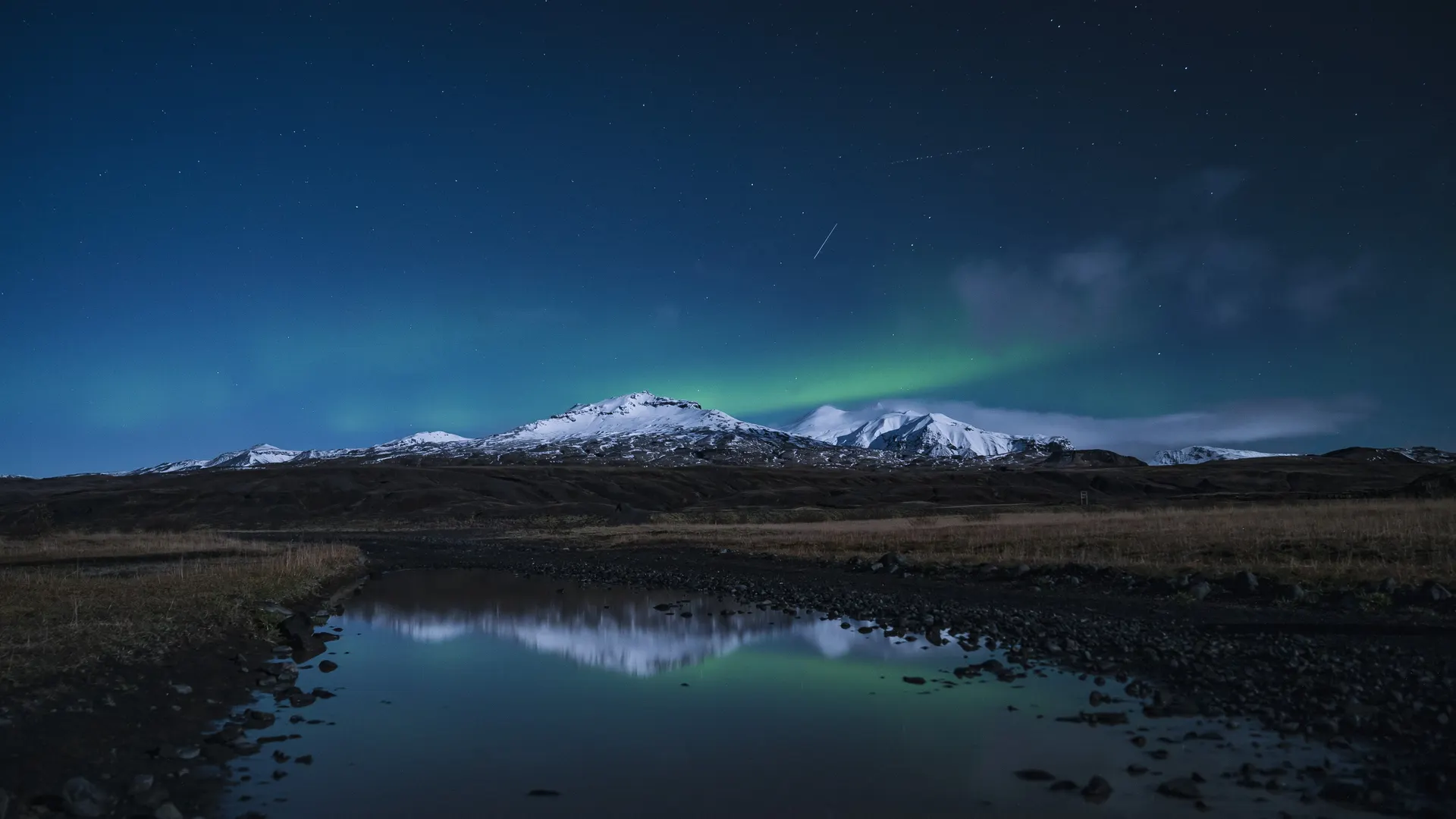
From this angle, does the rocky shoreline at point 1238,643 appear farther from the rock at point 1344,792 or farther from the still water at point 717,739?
the still water at point 717,739

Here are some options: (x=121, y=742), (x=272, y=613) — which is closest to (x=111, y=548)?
(x=272, y=613)

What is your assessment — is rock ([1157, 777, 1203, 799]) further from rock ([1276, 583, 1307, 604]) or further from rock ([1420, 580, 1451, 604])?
rock ([1276, 583, 1307, 604])

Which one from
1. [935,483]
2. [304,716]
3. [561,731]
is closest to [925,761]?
[561,731]

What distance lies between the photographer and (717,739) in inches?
547

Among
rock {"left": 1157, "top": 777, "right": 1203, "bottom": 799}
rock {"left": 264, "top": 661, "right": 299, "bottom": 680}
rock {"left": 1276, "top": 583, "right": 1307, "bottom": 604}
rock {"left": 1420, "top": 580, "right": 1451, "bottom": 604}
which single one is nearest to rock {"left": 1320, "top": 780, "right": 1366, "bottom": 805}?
rock {"left": 1157, "top": 777, "right": 1203, "bottom": 799}

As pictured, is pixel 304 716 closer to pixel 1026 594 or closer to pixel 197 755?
pixel 197 755

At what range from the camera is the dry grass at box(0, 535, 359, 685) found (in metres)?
16.3

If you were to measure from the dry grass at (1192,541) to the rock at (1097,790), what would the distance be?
16929mm

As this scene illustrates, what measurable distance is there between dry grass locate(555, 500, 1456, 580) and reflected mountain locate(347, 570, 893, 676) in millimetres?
11798

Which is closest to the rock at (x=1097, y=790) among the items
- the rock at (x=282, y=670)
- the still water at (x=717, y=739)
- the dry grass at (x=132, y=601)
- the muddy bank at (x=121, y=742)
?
the still water at (x=717, y=739)

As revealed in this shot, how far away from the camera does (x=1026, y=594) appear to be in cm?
2825

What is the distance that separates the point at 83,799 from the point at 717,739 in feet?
27.7

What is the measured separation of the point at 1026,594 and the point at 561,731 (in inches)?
742

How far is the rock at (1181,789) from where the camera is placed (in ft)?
34.0
